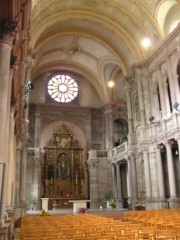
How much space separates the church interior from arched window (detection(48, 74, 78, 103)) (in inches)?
4.9

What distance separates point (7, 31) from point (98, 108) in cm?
2759

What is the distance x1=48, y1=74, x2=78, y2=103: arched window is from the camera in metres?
34.5

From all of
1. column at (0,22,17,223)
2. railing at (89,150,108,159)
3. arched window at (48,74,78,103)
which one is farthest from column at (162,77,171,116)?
column at (0,22,17,223)

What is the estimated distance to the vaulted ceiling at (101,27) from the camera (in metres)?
22.2

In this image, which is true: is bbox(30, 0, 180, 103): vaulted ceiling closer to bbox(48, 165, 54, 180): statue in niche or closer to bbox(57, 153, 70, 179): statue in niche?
bbox(57, 153, 70, 179): statue in niche

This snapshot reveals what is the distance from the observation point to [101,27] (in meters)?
26.5

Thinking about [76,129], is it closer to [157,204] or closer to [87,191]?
[87,191]

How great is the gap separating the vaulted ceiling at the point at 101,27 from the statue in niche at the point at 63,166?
10.4 metres

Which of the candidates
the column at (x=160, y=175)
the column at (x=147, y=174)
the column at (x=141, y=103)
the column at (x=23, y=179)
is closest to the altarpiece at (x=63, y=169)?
the column at (x=23, y=179)

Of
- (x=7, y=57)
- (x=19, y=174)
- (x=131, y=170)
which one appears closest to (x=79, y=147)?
(x=131, y=170)

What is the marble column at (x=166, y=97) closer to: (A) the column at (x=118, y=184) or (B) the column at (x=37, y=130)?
(A) the column at (x=118, y=184)

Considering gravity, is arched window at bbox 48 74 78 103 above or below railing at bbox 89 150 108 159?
above

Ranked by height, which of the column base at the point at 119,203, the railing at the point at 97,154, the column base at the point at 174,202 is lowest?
the column base at the point at 119,203

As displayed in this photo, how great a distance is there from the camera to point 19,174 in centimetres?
2108
